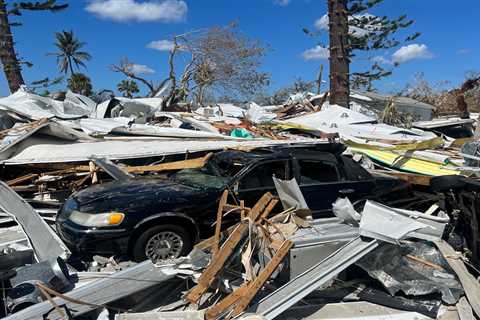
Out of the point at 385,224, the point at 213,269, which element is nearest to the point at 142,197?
the point at 213,269

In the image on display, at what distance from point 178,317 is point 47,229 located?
2597 millimetres

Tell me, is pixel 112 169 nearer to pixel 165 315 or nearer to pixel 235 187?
pixel 235 187

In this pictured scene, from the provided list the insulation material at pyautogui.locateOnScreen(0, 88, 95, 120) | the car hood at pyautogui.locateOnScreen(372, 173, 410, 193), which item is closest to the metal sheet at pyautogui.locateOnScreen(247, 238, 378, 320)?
the car hood at pyautogui.locateOnScreen(372, 173, 410, 193)

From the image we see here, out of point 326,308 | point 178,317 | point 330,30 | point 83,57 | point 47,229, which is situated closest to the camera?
point 178,317

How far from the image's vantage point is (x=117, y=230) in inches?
199

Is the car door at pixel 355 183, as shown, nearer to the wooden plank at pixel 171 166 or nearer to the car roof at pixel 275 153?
the car roof at pixel 275 153

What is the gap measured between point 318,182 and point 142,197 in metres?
2.55

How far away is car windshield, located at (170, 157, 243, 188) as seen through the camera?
19.5ft

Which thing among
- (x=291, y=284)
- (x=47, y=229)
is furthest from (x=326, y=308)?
(x=47, y=229)

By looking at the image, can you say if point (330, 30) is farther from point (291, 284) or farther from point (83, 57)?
point (83, 57)

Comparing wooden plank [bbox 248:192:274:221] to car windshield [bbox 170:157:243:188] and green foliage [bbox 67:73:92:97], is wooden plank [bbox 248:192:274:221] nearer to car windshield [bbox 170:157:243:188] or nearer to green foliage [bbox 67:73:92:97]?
car windshield [bbox 170:157:243:188]

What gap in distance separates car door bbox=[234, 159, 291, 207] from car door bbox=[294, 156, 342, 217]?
233mm

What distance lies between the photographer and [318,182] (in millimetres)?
6293

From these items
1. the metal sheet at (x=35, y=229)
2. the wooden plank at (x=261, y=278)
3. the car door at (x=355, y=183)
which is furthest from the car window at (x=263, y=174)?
the metal sheet at (x=35, y=229)
